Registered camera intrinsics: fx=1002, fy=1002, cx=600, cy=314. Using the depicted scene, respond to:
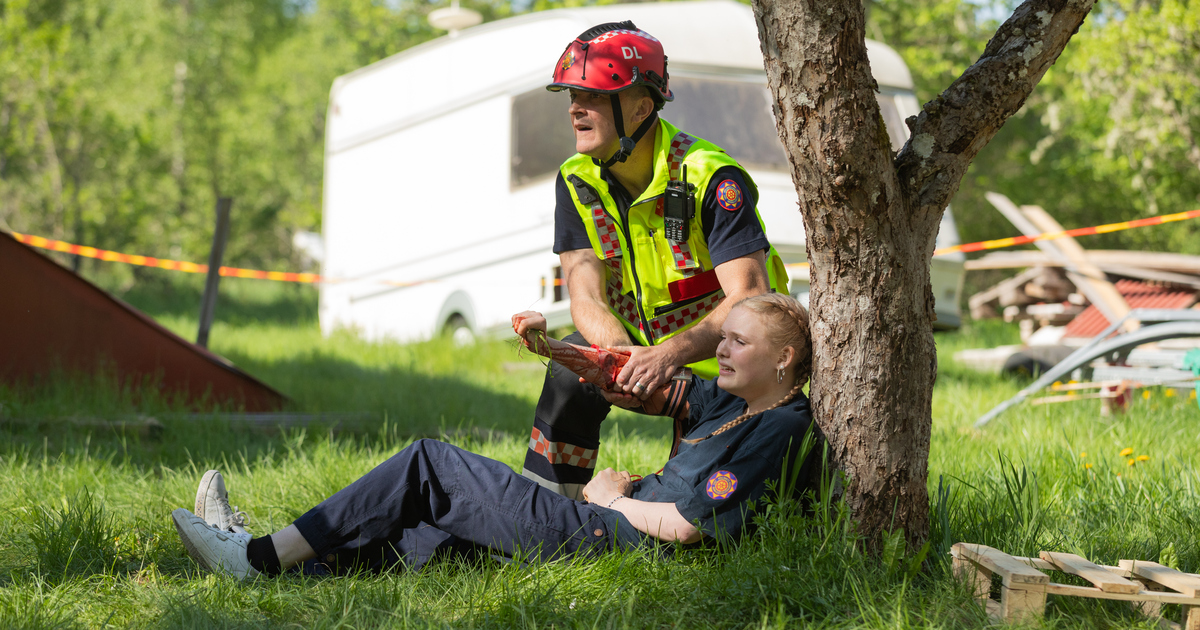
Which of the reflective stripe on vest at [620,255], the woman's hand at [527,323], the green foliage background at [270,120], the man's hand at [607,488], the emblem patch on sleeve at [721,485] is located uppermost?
the green foliage background at [270,120]

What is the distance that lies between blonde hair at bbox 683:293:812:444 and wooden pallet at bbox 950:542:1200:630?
0.67m

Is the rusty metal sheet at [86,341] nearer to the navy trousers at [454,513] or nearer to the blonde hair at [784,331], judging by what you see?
the navy trousers at [454,513]

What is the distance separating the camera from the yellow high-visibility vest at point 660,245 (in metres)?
3.42

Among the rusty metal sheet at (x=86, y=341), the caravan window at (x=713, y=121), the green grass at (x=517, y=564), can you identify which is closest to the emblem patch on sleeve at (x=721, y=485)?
the green grass at (x=517, y=564)

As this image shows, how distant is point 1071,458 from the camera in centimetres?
407

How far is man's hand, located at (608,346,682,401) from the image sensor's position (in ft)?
10.0

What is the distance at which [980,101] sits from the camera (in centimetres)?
273

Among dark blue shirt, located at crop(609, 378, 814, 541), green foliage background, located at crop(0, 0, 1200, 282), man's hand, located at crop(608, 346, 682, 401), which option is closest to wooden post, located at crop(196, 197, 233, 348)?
man's hand, located at crop(608, 346, 682, 401)

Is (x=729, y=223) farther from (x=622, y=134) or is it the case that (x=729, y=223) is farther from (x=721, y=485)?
(x=721, y=485)

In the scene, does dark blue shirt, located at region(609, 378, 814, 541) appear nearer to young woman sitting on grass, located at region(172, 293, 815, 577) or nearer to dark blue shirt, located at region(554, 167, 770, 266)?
young woman sitting on grass, located at region(172, 293, 815, 577)

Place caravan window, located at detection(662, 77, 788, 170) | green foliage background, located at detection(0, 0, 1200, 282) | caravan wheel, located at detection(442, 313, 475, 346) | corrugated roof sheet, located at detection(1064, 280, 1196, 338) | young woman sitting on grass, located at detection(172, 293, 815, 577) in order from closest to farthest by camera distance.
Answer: young woman sitting on grass, located at detection(172, 293, 815, 577) → caravan window, located at detection(662, 77, 788, 170) → corrugated roof sheet, located at detection(1064, 280, 1196, 338) → caravan wheel, located at detection(442, 313, 475, 346) → green foliage background, located at detection(0, 0, 1200, 282)

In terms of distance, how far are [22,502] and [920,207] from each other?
132 inches

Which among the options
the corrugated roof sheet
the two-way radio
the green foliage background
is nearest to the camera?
the two-way radio

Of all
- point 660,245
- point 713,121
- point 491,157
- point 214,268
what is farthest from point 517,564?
point 491,157
